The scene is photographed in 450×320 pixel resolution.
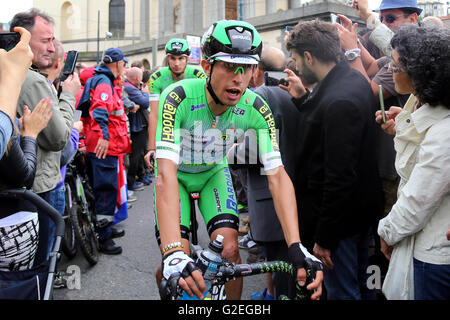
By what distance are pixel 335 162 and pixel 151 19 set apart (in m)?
35.9

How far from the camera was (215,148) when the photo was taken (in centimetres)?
279

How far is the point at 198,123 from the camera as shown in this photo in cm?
263

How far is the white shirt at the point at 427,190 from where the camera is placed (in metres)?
1.89

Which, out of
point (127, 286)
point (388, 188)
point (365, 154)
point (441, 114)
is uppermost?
point (441, 114)

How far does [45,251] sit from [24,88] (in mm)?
1192

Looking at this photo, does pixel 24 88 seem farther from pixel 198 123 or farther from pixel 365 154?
pixel 365 154

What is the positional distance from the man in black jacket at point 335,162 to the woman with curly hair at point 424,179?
0.36 metres

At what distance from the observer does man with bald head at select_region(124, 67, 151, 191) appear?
8.07 metres

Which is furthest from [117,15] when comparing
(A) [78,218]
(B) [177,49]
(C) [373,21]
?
(C) [373,21]

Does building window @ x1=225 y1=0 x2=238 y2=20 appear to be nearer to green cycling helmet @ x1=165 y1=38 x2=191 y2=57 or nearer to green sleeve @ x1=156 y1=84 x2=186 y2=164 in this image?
green cycling helmet @ x1=165 y1=38 x2=191 y2=57

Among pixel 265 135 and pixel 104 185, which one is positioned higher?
pixel 265 135

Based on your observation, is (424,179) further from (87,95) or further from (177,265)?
(87,95)
